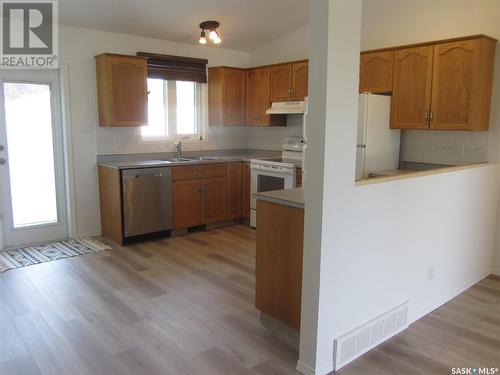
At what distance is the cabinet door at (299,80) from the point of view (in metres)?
5.19

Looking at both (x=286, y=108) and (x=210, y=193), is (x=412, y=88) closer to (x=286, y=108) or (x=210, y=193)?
(x=286, y=108)

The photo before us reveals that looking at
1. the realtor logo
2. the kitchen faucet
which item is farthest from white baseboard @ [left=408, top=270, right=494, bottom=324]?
the realtor logo

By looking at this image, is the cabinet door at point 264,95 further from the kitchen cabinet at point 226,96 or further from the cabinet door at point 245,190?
the cabinet door at point 245,190

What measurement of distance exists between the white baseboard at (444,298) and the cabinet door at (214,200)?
3.00 metres

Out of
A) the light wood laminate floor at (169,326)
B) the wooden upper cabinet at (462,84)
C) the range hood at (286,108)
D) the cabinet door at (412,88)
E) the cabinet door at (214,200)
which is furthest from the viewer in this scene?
the cabinet door at (214,200)

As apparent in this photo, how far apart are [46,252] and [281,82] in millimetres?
3500

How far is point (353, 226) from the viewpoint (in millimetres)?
2373

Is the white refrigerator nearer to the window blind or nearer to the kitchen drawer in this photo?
the kitchen drawer

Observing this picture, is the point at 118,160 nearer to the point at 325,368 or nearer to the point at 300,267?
the point at 300,267

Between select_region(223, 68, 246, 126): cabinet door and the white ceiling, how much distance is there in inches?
19.6

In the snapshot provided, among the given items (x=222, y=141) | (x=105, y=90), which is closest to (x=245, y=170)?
(x=222, y=141)

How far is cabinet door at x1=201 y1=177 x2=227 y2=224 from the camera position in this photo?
535 cm

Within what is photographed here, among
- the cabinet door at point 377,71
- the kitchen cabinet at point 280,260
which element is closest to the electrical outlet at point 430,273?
the kitchen cabinet at point 280,260

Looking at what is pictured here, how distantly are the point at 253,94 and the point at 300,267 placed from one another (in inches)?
152
